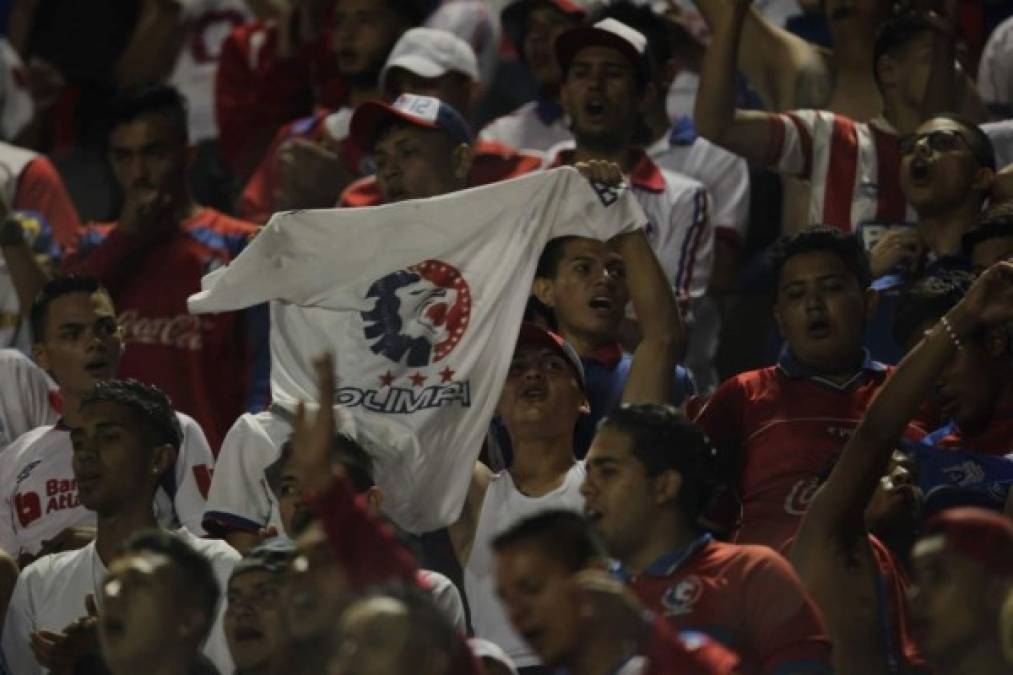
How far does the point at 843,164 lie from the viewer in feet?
33.1

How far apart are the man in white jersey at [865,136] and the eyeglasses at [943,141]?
1.65 feet

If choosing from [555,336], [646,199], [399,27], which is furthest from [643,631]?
[399,27]

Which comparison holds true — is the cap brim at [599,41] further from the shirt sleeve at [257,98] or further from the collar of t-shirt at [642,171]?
the shirt sleeve at [257,98]

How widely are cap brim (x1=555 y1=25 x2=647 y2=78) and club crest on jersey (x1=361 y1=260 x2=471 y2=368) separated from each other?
1.80 metres

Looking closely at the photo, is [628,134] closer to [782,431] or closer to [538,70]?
[538,70]

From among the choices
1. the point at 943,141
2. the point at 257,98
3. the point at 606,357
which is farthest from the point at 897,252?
the point at 257,98

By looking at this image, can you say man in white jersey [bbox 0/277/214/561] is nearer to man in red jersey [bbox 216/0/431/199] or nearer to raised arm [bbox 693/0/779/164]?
man in red jersey [bbox 216/0/431/199]

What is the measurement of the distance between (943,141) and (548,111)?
7.83 feet

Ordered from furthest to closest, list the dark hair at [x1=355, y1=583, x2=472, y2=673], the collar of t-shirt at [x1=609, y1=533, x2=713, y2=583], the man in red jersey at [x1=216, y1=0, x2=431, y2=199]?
the man in red jersey at [x1=216, y1=0, x2=431, y2=199], the collar of t-shirt at [x1=609, y1=533, x2=713, y2=583], the dark hair at [x1=355, y1=583, x2=472, y2=673]

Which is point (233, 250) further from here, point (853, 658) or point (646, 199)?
point (853, 658)

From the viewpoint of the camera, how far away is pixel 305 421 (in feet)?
22.0

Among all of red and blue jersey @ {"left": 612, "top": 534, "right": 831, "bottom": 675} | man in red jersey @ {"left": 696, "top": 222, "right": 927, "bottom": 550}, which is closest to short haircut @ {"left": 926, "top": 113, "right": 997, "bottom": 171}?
man in red jersey @ {"left": 696, "top": 222, "right": 927, "bottom": 550}

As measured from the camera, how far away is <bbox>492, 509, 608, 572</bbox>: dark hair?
21.5 ft

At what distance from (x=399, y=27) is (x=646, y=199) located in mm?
2032
